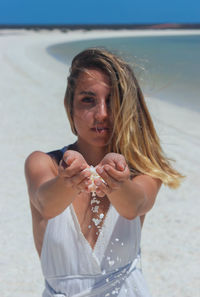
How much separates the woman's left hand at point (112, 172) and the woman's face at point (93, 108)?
1.39ft

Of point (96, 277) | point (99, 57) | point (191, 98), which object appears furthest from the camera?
point (191, 98)

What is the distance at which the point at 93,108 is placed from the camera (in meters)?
1.63

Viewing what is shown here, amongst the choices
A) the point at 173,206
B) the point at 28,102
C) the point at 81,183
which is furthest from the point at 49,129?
the point at 81,183

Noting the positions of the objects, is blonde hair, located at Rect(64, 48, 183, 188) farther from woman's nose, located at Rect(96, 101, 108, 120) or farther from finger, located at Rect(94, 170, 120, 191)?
finger, located at Rect(94, 170, 120, 191)

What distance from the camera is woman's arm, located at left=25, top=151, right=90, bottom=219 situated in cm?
118

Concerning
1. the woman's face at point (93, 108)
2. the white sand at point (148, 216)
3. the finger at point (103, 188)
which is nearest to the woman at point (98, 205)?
the woman's face at point (93, 108)


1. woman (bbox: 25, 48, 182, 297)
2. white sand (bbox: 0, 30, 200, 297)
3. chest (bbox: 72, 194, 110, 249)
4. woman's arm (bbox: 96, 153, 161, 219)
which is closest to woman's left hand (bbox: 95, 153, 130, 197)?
woman's arm (bbox: 96, 153, 161, 219)

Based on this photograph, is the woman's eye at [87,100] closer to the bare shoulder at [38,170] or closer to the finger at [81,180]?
the bare shoulder at [38,170]

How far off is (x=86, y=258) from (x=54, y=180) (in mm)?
416

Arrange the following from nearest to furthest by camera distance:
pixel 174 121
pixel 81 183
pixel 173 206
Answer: pixel 81 183
pixel 173 206
pixel 174 121

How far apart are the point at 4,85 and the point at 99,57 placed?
9.89 meters

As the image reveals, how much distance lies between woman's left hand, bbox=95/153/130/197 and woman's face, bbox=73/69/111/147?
0.42 meters

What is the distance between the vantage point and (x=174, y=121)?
769 cm

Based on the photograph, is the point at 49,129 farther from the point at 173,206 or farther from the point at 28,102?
the point at 173,206
